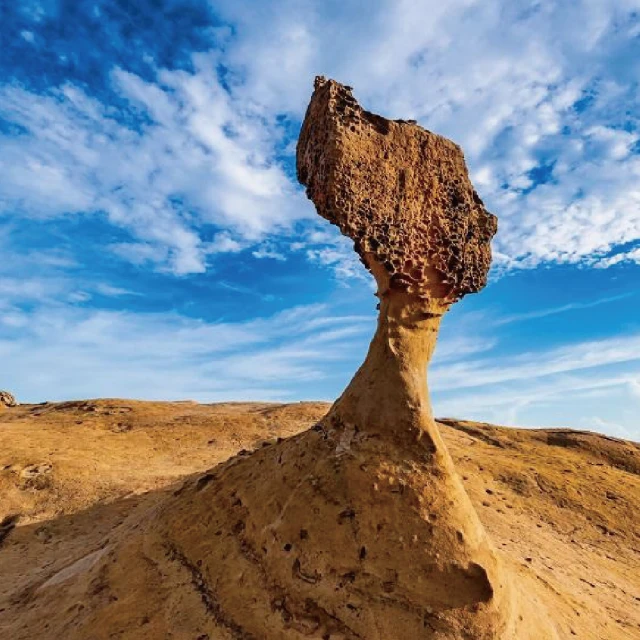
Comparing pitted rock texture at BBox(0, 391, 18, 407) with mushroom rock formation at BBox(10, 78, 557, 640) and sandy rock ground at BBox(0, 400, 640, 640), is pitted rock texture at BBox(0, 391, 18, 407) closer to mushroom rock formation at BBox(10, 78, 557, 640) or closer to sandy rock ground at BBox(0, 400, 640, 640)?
sandy rock ground at BBox(0, 400, 640, 640)

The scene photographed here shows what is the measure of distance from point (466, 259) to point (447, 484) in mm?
2580

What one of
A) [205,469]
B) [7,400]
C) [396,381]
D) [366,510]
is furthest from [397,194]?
[7,400]

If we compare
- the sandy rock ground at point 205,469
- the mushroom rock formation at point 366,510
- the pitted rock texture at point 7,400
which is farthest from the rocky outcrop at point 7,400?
the mushroom rock formation at point 366,510

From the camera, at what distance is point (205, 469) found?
44.9 ft

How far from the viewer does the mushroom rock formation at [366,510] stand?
5020 millimetres

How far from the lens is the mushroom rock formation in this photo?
5.02 meters

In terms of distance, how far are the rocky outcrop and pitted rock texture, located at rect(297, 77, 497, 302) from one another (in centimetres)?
2373

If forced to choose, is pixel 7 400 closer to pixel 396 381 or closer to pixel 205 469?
pixel 205 469

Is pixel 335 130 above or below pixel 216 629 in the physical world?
above

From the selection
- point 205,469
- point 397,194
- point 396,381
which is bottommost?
point 205,469

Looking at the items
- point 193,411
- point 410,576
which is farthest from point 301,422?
point 410,576

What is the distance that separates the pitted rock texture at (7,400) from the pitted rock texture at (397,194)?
77.9ft

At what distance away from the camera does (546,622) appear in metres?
6.18

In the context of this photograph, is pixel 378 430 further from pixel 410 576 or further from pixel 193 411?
pixel 193 411
